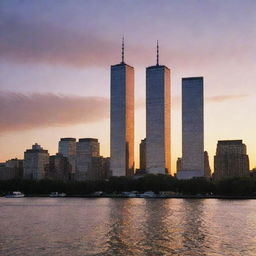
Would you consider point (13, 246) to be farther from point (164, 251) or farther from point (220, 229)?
point (220, 229)

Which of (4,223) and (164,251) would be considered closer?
(164,251)

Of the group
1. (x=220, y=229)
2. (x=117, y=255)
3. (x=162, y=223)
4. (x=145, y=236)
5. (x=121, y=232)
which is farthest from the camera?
(x=162, y=223)

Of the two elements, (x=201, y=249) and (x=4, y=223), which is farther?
(x=4, y=223)

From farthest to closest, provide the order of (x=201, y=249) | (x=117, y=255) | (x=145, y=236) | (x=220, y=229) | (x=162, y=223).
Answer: (x=162, y=223)
(x=220, y=229)
(x=145, y=236)
(x=201, y=249)
(x=117, y=255)

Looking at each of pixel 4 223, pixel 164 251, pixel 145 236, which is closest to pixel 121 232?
pixel 145 236

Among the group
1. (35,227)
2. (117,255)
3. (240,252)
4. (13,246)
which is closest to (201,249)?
(240,252)

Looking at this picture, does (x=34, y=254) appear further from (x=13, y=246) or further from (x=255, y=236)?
(x=255, y=236)

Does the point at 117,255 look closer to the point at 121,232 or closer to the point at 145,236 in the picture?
the point at 145,236

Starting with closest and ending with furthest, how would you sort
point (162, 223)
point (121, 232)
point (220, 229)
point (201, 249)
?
point (201, 249)
point (121, 232)
point (220, 229)
point (162, 223)
